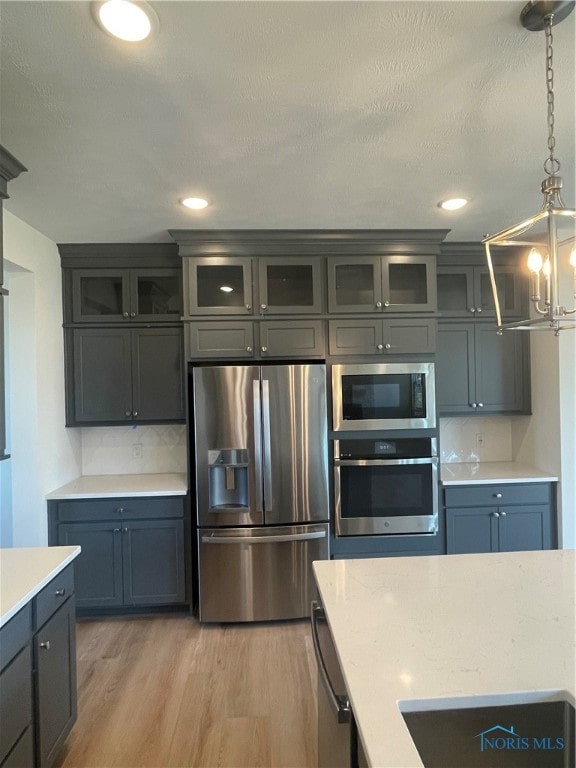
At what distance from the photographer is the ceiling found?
1.20 meters

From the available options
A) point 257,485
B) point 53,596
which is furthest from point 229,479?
point 53,596

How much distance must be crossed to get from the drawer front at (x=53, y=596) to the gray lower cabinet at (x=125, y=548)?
1.01 m

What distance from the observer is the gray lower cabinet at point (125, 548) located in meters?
2.84

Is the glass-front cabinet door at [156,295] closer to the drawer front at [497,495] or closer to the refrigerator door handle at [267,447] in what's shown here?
the refrigerator door handle at [267,447]

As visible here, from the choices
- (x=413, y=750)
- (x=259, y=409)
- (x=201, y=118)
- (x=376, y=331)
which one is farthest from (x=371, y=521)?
(x=201, y=118)

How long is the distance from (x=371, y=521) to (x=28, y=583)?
205 cm

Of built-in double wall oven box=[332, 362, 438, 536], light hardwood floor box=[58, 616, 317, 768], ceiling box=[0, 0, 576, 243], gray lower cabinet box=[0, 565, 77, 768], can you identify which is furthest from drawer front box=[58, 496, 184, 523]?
ceiling box=[0, 0, 576, 243]

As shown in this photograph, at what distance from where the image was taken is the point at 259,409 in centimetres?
278

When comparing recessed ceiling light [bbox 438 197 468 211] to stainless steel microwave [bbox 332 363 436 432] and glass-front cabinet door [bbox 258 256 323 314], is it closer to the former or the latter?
glass-front cabinet door [bbox 258 256 323 314]

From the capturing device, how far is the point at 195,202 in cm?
234

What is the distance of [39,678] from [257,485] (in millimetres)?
1485

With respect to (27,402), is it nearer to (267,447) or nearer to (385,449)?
(267,447)

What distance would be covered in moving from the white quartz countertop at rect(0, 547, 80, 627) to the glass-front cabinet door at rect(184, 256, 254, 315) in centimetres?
165

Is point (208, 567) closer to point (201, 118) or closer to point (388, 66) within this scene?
point (201, 118)
